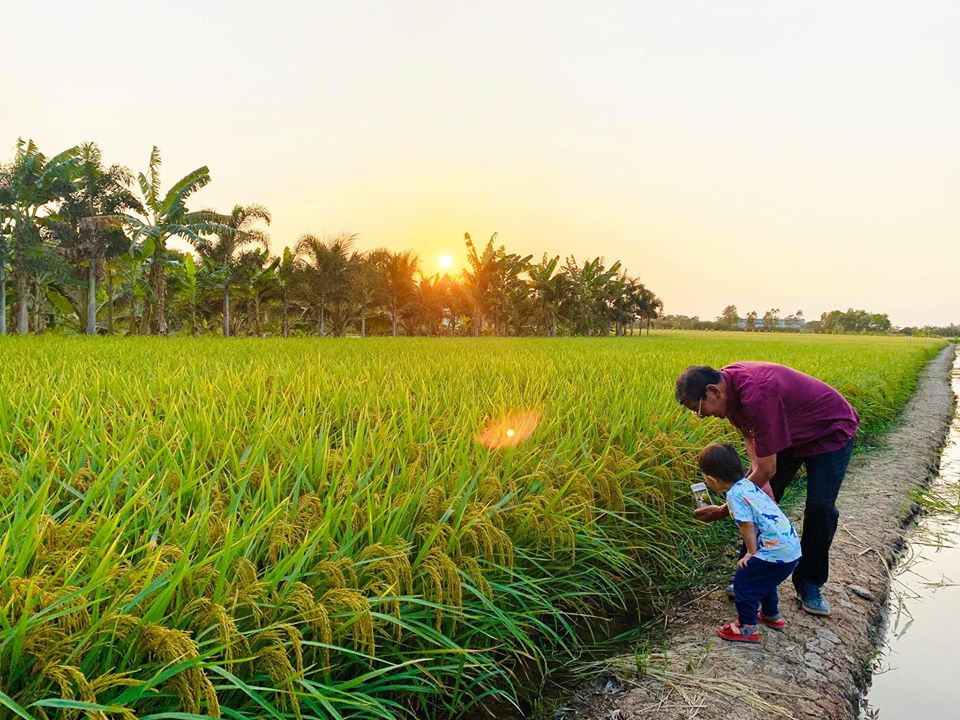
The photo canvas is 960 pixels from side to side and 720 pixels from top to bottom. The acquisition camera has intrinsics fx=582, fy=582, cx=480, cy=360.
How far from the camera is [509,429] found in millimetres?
3486

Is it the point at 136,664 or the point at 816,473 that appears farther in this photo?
the point at 816,473

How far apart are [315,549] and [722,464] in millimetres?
1582

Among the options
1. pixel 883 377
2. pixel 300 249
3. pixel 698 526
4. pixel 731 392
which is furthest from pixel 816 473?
pixel 300 249

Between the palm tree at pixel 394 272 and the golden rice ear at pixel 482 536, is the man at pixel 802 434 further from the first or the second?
the palm tree at pixel 394 272

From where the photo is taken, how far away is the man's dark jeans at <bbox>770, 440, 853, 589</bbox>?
265cm

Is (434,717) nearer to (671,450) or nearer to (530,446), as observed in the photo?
(530,446)

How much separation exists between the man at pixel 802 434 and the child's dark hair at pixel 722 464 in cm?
16

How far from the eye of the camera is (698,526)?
355 centimetres

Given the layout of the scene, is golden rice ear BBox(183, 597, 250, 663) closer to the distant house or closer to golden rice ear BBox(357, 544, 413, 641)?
golden rice ear BBox(357, 544, 413, 641)

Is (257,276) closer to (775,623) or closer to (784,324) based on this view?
(775,623)

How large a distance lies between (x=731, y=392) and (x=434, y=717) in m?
1.72

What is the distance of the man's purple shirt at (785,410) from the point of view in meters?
2.43

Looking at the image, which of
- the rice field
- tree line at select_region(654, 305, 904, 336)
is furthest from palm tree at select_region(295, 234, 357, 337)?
tree line at select_region(654, 305, 904, 336)

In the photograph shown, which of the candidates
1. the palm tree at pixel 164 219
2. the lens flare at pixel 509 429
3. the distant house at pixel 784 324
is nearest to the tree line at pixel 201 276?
the palm tree at pixel 164 219
